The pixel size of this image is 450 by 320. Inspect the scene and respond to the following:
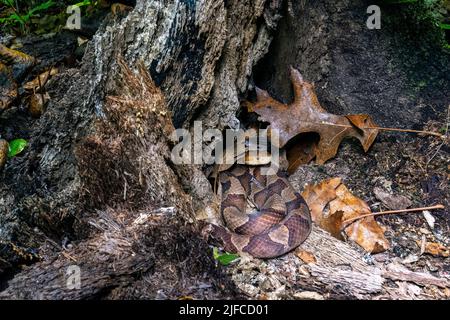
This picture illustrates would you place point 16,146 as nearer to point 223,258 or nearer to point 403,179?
point 223,258

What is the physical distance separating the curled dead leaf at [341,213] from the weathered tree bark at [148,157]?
0.40ft

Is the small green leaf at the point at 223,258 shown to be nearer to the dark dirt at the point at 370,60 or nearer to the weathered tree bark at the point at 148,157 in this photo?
the weathered tree bark at the point at 148,157

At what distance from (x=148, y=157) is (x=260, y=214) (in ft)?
4.88

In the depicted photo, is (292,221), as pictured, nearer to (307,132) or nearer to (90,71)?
(307,132)

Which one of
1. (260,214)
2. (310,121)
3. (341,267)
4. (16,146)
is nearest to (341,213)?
(341,267)

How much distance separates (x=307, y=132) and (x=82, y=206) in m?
2.28

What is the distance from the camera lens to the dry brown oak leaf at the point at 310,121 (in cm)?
369

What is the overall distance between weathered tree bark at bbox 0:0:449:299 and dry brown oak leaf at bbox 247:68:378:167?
0.23 metres

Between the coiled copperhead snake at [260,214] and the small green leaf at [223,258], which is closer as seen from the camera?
the small green leaf at [223,258]

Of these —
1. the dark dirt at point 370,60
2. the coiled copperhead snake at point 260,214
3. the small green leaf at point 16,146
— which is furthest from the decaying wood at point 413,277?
the small green leaf at point 16,146

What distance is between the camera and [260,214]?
3895 mm
